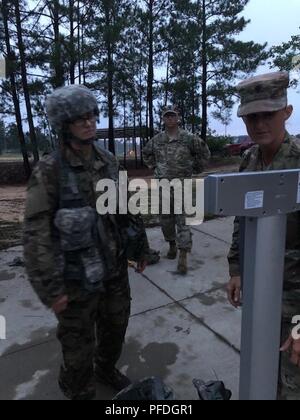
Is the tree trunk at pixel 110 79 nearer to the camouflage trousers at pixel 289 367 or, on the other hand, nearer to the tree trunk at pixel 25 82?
the tree trunk at pixel 25 82

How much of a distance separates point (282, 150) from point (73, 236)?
3.10 ft

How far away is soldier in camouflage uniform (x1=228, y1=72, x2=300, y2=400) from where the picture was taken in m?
1.31

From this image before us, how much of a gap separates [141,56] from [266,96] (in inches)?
712

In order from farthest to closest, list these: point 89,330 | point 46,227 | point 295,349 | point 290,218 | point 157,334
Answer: point 157,334
point 89,330
point 46,227
point 290,218
point 295,349

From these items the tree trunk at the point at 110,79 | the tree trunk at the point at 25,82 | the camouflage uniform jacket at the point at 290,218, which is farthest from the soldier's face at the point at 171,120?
the tree trunk at the point at 25,82

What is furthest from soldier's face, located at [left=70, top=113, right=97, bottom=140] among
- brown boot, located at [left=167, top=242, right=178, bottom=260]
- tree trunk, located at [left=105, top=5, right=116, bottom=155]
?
tree trunk, located at [left=105, top=5, right=116, bottom=155]

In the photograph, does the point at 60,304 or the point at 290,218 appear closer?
the point at 290,218

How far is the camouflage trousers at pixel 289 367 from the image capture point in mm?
1411

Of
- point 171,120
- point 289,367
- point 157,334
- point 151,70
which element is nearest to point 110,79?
point 151,70

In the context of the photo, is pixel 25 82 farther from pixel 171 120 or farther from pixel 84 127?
pixel 84 127

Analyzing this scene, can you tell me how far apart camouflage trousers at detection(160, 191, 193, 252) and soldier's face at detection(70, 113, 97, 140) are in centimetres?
216

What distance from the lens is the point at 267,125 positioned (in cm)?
135

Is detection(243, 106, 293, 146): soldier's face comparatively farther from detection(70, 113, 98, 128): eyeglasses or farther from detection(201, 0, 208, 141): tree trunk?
detection(201, 0, 208, 141): tree trunk

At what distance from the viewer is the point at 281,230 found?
990 millimetres
